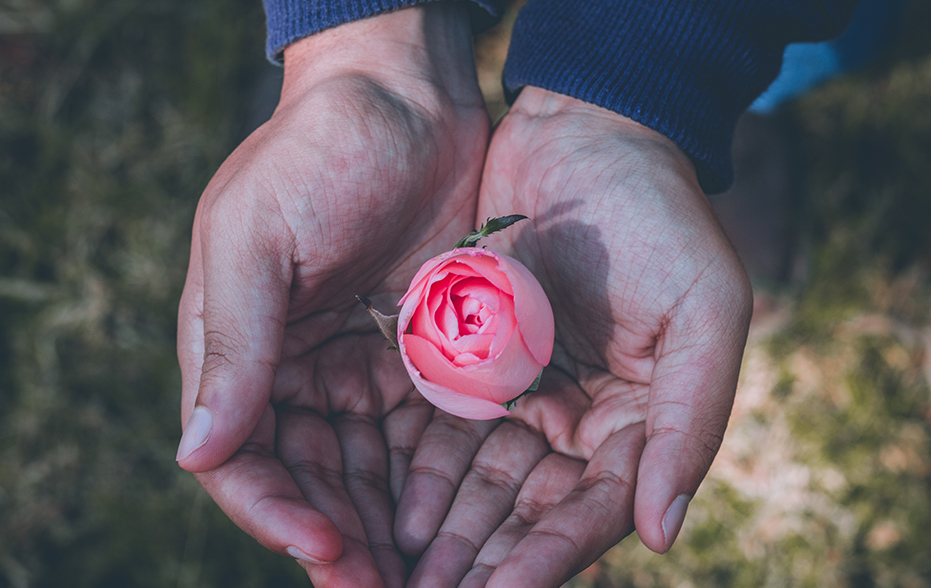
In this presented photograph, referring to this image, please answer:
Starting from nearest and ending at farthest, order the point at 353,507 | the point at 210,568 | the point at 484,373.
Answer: the point at 484,373 < the point at 353,507 < the point at 210,568

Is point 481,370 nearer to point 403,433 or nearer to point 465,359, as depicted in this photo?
point 465,359

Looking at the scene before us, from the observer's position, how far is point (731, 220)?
3701mm

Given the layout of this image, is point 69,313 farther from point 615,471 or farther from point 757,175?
point 757,175

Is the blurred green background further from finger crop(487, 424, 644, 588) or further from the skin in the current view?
finger crop(487, 424, 644, 588)

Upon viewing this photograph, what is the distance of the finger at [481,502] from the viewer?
1.65 metres

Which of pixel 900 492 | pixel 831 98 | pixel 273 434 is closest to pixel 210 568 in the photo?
pixel 273 434

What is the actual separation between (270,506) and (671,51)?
1.85 metres

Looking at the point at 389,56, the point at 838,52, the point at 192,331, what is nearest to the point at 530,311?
the point at 192,331

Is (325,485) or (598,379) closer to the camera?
(325,485)

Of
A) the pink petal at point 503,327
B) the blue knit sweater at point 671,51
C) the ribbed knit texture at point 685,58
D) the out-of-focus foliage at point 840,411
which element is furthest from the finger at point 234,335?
the out-of-focus foliage at point 840,411

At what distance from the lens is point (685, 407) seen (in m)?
1.71

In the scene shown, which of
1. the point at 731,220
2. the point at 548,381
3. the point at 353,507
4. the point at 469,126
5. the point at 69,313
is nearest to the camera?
the point at 353,507

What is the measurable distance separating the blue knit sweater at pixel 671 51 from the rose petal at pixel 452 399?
1089 millimetres

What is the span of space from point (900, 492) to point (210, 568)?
3228mm
